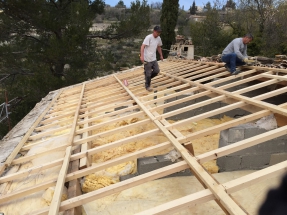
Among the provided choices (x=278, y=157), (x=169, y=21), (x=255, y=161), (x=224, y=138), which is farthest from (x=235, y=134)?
(x=169, y=21)

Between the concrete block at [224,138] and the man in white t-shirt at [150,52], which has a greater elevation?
the man in white t-shirt at [150,52]

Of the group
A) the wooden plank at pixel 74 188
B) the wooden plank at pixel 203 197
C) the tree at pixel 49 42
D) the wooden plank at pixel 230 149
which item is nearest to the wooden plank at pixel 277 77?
the wooden plank at pixel 230 149

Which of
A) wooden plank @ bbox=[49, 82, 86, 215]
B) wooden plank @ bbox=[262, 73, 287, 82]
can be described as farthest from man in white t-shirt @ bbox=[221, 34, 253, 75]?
wooden plank @ bbox=[49, 82, 86, 215]

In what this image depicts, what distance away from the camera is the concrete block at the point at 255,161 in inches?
154

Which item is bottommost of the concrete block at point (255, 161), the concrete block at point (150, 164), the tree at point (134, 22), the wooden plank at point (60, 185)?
the concrete block at point (255, 161)

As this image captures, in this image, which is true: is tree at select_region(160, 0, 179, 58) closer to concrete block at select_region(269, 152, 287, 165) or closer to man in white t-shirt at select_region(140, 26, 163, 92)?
man in white t-shirt at select_region(140, 26, 163, 92)

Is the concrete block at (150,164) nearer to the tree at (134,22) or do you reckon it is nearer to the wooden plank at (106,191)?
the wooden plank at (106,191)

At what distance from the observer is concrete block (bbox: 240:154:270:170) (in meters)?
3.90

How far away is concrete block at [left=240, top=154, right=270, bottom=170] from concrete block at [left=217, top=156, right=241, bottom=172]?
3.5 inches

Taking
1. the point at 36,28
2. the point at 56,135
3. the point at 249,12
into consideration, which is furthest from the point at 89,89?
the point at 249,12

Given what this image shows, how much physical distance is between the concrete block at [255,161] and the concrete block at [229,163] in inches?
3.5

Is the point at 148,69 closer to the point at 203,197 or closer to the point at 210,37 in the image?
the point at 203,197

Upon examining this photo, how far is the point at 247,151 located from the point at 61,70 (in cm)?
1246

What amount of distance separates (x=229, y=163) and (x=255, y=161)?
0.42 metres
